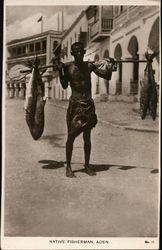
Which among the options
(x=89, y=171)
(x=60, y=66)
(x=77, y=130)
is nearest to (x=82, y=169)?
(x=89, y=171)

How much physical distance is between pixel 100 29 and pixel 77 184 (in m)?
1.31

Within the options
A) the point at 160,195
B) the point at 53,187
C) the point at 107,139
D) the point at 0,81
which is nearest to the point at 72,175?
the point at 53,187

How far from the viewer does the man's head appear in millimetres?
3336

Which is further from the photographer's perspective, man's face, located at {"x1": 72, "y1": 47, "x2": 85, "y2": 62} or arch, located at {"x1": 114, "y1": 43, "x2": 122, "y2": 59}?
arch, located at {"x1": 114, "y1": 43, "x2": 122, "y2": 59}

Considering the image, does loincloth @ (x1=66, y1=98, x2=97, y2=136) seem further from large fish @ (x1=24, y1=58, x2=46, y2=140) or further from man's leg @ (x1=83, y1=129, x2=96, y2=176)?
large fish @ (x1=24, y1=58, x2=46, y2=140)

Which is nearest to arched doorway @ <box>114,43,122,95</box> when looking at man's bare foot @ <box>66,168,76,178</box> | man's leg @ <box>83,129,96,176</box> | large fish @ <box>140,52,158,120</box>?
large fish @ <box>140,52,158,120</box>

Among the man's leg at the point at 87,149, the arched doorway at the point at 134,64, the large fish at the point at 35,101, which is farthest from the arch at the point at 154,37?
the large fish at the point at 35,101

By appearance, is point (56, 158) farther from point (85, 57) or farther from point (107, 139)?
point (85, 57)

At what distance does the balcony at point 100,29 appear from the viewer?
3.61 m

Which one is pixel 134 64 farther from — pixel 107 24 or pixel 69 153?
pixel 69 153

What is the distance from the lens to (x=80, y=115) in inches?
134

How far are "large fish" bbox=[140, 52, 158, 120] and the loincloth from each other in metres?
0.43

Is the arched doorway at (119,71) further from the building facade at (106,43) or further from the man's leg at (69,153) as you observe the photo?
the man's leg at (69,153)

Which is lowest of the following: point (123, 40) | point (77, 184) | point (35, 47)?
point (77, 184)
